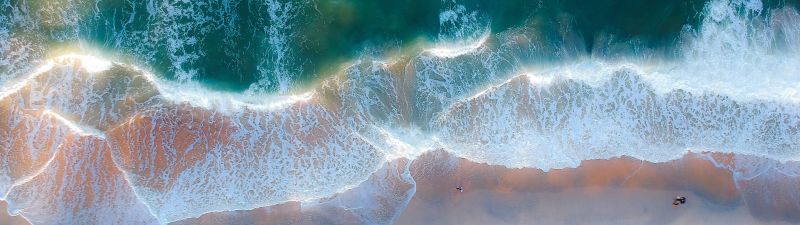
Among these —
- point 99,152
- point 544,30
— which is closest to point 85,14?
point 99,152

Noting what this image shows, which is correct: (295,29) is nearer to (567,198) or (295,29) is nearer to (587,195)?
Result: (567,198)

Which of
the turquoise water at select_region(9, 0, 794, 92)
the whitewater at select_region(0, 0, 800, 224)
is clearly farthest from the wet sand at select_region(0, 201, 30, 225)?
the turquoise water at select_region(9, 0, 794, 92)

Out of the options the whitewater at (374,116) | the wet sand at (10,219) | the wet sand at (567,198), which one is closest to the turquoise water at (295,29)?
the whitewater at (374,116)

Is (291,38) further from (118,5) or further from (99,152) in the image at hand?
(99,152)

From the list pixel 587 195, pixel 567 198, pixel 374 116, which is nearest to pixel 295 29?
pixel 374 116

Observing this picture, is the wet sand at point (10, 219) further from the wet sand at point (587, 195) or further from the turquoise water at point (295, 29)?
the wet sand at point (587, 195)

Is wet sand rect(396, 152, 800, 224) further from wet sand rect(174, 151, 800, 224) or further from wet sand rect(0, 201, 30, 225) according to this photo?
wet sand rect(0, 201, 30, 225)
